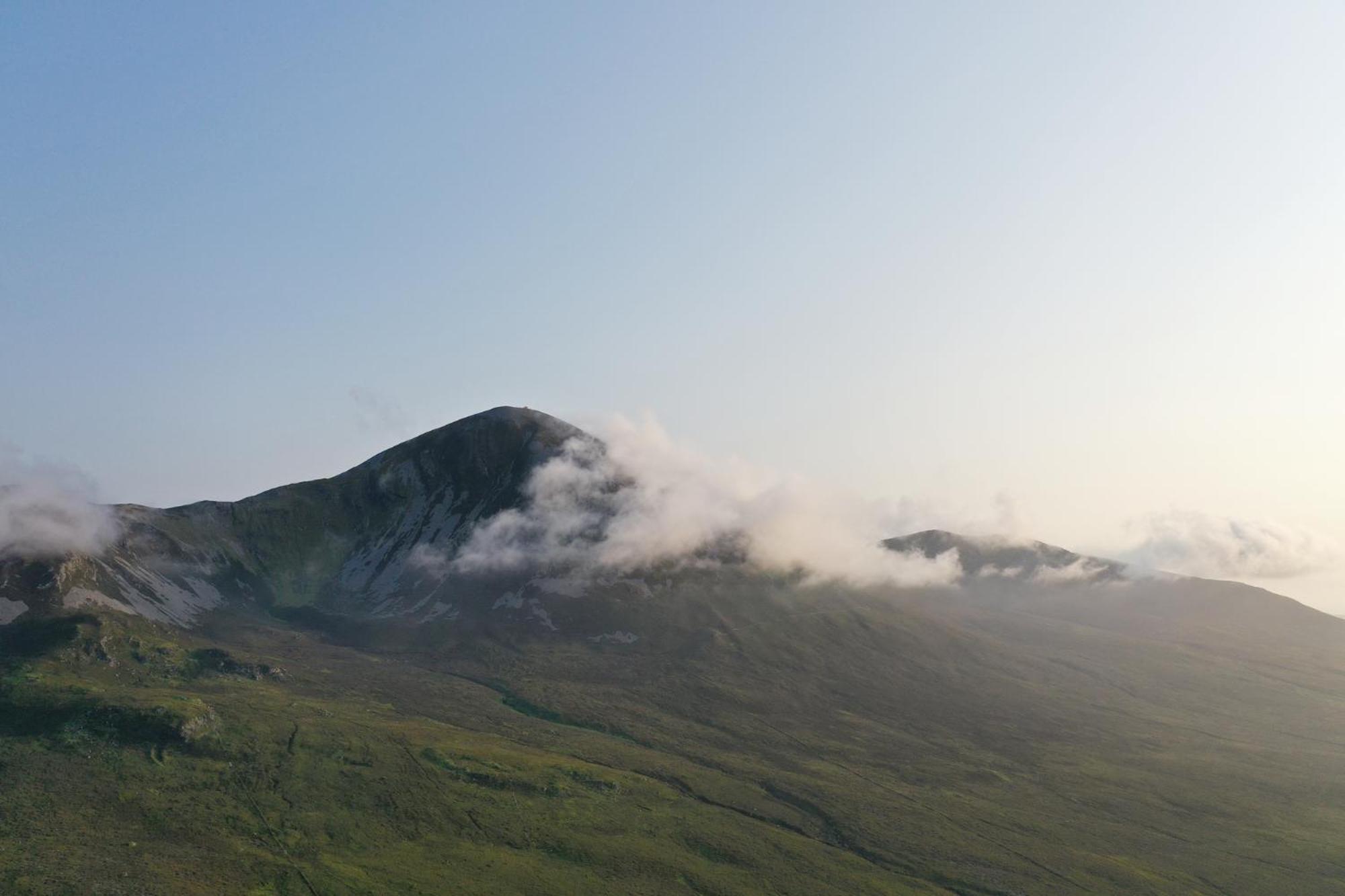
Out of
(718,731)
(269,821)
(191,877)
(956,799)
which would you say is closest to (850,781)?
(956,799)

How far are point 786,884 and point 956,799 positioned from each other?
58865 mm

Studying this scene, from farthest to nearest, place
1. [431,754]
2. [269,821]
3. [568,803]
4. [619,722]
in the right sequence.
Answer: [619,722], [431,754], [568,803], [269,821]

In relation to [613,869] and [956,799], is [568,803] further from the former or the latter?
[956,799]

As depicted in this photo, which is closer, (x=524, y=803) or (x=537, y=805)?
(x=537, y=805)

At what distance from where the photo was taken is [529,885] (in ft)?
358

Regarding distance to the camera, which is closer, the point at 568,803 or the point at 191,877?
the point at 191,877

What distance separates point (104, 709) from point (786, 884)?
11159cm

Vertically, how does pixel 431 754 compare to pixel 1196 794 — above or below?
below

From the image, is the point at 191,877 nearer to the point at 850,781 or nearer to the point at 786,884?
the point at 786,884

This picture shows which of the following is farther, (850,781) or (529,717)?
(529,717)

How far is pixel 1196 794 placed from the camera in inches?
7077

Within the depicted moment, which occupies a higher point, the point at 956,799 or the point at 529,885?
the point at 956,799

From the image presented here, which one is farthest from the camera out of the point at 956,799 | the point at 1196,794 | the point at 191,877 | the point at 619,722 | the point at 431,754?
the point at 619,722

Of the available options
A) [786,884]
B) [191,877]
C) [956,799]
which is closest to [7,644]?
[191,877]
